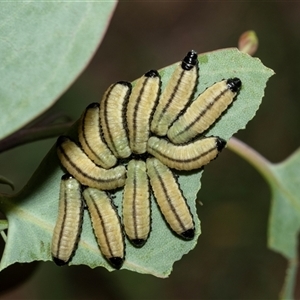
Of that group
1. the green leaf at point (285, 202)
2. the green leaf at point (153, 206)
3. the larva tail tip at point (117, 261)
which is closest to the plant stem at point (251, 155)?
the green leaf at point (285, 202)

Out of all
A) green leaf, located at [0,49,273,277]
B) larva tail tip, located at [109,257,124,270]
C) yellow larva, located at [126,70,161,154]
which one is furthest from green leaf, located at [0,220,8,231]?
yellow larva, located at [126,70,161,154]

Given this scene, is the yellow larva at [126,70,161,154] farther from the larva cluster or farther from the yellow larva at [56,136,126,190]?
the yellow larva at [56,136,126,190]

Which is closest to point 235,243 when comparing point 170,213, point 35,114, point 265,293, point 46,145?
point 265,293

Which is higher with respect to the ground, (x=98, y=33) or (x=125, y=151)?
(x=98, y=33)

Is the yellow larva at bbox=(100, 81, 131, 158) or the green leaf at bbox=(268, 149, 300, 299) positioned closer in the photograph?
the yellow larva at bbox=(100, 81, 131, 158)

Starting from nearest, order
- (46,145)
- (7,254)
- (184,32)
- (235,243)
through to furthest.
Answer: (7,254) → (46,145) → (235,243) → (184,32)

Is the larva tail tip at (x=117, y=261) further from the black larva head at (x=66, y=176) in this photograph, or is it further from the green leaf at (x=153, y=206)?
the black larva head at (x=66, y=176)

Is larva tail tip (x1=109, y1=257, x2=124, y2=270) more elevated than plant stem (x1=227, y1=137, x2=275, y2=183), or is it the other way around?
plant stem (x1=227, y1=137, x2=275, y2=183)

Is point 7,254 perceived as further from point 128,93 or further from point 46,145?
point 46,145
